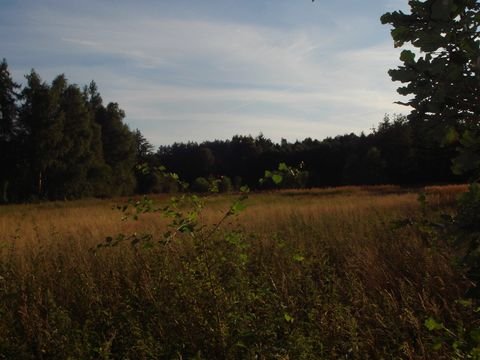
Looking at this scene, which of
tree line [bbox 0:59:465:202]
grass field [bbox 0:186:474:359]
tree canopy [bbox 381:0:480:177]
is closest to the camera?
tree canopy [bbox 381:0:480:177]

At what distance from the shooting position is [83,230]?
8.25 metres

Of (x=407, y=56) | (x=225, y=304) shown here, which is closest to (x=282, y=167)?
(x=225, y=304)

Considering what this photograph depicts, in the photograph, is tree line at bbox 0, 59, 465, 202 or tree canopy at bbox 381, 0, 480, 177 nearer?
tree canopy at bbox 381, 0, 480, 177

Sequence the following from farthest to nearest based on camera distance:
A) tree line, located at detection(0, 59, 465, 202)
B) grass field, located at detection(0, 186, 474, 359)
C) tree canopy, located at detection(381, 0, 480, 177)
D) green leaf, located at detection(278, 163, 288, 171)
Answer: tree line, located at detection(0, 59, 465, 202)
grass field, located at detection(0, 186, 474, 359)
green leaf, located at detection(278, 163, 288, 171)
tree canopy, located at detection(381, 0, 480, 177)

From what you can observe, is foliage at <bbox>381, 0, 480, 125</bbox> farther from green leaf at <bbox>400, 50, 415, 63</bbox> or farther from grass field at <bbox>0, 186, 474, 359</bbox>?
grass field at <bbox>0, 186, 474, 359</bbox>

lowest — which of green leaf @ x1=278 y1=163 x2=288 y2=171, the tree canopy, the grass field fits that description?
the grass field

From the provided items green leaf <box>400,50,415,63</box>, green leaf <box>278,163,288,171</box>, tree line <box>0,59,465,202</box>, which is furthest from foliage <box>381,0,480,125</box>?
tree line <box>0,59,465,202</box>

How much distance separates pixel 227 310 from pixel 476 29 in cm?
299

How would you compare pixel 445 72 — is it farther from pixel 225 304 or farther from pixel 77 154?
pixel 77 154

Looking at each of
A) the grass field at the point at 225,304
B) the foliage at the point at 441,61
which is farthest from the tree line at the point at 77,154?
the foliage at the point at 441,61

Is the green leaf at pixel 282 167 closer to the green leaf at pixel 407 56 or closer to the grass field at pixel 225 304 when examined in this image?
the grass field at pixel 225 304

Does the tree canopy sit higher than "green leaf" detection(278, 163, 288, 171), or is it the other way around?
the tree canopy

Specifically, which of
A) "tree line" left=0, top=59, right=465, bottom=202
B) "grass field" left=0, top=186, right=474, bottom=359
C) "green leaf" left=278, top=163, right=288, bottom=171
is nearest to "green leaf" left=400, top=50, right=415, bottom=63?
"grass field" left=0, top=186, right=474, bottom=359

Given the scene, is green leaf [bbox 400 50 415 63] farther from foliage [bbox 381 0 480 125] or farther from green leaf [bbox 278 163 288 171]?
green leaf [bbox 278 163 288 171]
